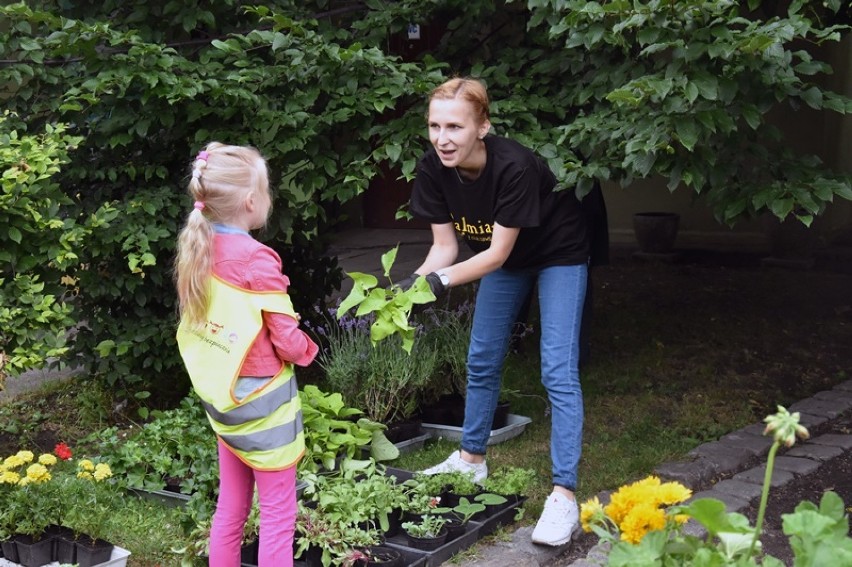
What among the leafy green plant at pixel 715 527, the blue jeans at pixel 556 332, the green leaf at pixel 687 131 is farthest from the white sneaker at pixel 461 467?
the leafy green plant at pixel 715 527

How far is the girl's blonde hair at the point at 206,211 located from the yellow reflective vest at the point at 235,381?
0.16 ft

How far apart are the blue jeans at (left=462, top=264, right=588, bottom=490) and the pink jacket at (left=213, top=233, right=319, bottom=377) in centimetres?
124

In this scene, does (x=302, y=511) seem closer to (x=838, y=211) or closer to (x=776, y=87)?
(x=776, y=87)

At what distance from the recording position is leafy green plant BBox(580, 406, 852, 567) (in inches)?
73.9

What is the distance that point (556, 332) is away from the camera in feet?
13.5

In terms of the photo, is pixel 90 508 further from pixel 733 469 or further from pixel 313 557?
pixel 733 469

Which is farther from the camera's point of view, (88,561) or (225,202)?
(88,561)

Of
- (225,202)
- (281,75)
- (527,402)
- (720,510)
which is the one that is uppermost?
(281,75)

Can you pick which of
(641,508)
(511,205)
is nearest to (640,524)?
(641,508)

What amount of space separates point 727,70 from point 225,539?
267 cm

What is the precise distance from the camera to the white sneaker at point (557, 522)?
391 centimetres

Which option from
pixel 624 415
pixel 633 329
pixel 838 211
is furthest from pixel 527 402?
pixel 838 211

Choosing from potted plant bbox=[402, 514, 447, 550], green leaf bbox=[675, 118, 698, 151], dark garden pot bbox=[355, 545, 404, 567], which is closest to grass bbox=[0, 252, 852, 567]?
potted plant bbox=[402, 514, 447, 550]

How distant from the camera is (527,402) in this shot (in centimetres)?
612
